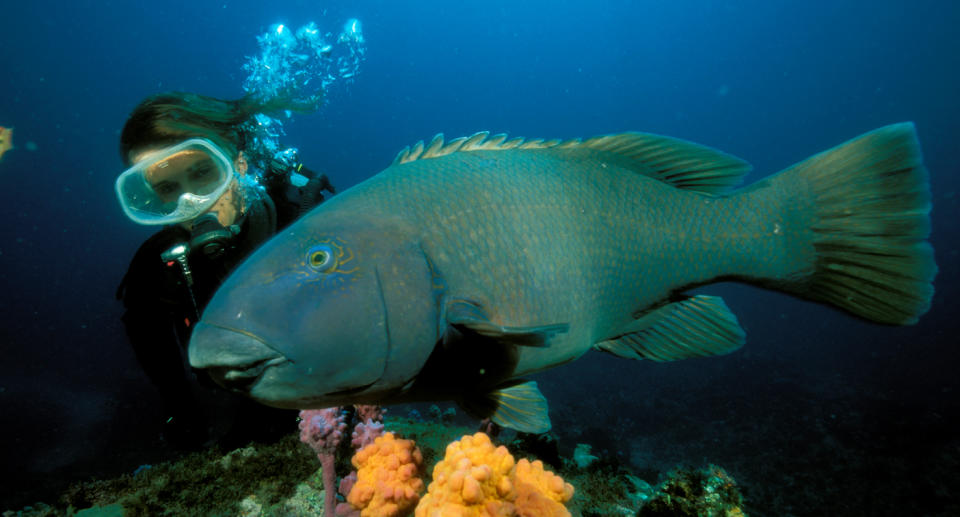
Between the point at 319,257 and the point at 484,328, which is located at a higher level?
the point at 319,257

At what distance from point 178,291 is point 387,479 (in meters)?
3.25

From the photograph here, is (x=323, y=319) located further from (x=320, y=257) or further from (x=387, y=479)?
(x=387, y=479)

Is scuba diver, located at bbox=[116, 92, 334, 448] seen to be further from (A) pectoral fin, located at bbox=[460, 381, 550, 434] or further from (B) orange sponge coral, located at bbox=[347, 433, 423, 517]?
(A) pectoral fin, located at bbox=[460, 381, 550, 434]

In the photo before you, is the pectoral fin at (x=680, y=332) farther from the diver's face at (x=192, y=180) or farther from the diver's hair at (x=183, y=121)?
the diver's hair at (x=183, y=121)

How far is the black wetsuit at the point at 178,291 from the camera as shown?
13.1ft

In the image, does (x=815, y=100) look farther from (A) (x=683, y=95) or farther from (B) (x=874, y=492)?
(B) (x=874, y=492)

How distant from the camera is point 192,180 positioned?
4020 millimetres

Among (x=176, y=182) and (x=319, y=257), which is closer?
(x=319, y=257)

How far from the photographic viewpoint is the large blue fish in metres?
1.29

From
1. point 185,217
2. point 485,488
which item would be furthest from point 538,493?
point 185,217

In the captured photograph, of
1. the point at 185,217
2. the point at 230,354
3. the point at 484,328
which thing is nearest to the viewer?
the point at 230,354

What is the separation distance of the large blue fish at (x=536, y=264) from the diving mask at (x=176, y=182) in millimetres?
2872

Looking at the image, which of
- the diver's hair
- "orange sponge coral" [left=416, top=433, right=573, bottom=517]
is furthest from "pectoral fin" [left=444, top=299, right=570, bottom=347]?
the diver's hair

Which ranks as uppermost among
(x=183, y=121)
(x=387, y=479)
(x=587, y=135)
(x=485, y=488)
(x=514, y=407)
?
(x=587, y=135)
